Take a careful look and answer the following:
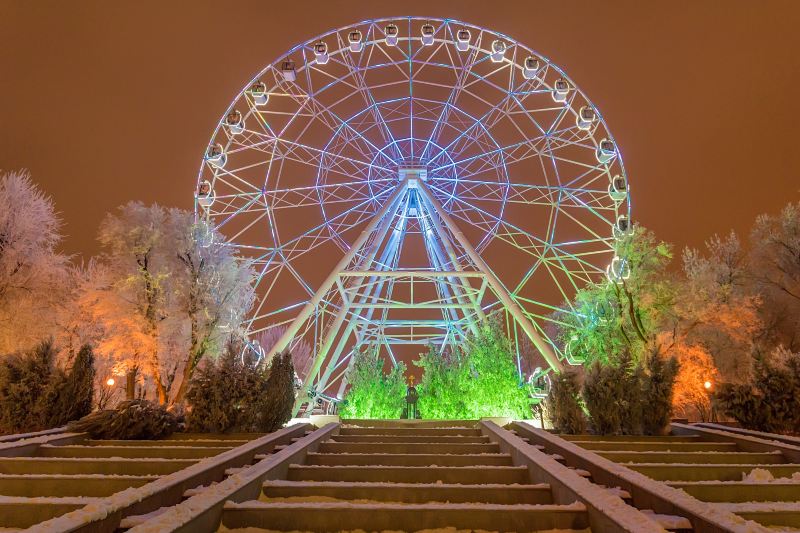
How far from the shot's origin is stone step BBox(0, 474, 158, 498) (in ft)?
15.1

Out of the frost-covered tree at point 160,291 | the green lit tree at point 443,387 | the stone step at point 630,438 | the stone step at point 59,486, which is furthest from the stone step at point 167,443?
the frost-covered tree at point 160,291

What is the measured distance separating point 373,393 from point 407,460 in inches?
383

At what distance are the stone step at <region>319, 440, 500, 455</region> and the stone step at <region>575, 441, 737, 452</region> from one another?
138 centimetres

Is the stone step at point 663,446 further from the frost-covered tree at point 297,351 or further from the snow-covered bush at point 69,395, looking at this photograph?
the frost-covered tree at point 297,351

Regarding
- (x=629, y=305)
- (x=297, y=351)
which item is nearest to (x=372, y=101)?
(x=629, y=305)

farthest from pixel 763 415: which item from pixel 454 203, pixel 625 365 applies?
pixel 454 203

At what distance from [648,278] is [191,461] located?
19.6 metres

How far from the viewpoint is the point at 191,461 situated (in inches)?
220

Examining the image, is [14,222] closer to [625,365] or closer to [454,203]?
[454,203]

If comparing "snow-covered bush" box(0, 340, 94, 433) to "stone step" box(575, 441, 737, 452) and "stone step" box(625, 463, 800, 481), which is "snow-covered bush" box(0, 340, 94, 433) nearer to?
"stone step" box(575, 441, 737, 452)

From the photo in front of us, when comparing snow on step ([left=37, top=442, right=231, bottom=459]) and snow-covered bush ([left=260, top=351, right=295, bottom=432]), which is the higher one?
snow-covered bush ([left=260, top=351, right=295, bottom=432])

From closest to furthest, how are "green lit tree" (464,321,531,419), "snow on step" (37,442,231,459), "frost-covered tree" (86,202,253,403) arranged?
1. "snow on step" (37,442,231,459)
2. "green lit tree" (464,321,531,419)
3. "frost-covered tree" (86,202,253,403)

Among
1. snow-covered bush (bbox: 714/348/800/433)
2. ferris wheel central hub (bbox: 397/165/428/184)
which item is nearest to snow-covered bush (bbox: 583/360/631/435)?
snow-covered bush (bbox: 714/348/800/433)

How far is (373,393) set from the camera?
15.6 m
